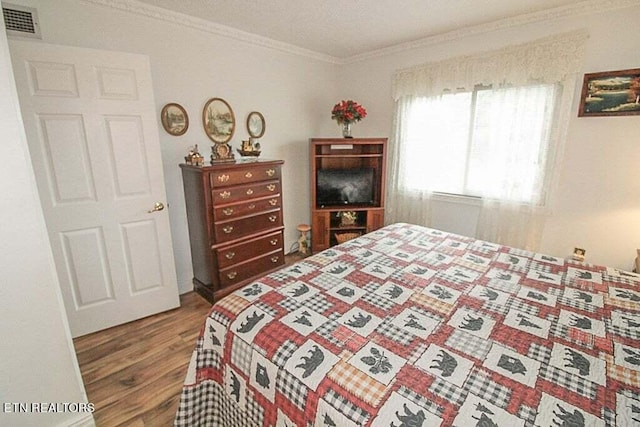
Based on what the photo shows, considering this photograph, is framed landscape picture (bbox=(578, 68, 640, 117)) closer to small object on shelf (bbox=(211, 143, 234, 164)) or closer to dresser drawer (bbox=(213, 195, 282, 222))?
dresser drawer (bbox=(213, 195, 282, 222))

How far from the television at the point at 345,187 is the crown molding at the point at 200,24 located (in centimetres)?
145

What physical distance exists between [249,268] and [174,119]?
1.53 meters

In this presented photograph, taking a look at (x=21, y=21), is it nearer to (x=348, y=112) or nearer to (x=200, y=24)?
(x=200, y=24)

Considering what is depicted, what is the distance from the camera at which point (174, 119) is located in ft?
8.56

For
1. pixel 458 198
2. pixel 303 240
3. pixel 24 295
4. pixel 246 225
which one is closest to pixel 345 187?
pixel 303 240

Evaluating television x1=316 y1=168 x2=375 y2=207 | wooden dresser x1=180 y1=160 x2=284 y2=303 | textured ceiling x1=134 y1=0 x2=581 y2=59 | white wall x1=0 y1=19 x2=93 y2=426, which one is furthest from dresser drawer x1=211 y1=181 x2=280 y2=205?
textured ceiling x1=134 y1=0 x2=581 y2=59

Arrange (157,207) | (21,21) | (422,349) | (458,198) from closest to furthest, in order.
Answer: (422,349), (21,21), (157,207), (458,198)

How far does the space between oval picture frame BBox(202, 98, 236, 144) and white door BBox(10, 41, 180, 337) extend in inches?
23.6

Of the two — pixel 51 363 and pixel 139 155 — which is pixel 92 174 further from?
pixel 51 363

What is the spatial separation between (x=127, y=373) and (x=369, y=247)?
1801 millimetres

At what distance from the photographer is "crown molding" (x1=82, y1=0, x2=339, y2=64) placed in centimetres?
222

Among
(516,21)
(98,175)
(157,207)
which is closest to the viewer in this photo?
(98,175)

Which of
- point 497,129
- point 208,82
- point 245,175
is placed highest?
point 208,82

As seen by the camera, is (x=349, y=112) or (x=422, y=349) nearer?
(x=422, y=349)
